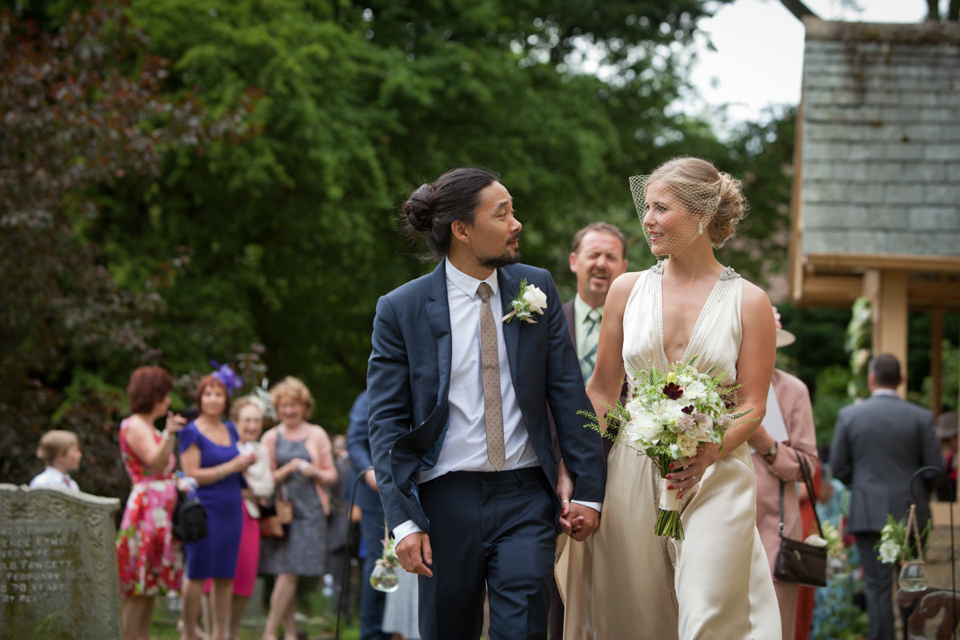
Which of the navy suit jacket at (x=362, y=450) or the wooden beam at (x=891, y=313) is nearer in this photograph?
the navy suit jacket at (x=362, y=450)

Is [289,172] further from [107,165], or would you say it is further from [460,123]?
[107,165]

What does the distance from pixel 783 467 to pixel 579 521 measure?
1.89m

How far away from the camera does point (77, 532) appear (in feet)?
22.3

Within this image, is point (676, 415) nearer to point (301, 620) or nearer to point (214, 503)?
point (214, 503)

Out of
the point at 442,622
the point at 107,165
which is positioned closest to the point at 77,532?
the point at 442,622

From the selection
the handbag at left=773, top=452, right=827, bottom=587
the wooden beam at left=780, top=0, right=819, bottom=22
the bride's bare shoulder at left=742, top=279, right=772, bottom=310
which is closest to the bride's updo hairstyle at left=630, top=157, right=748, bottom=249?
the bride's bare shoulder at left=742, top=279, right=772, bottom=310

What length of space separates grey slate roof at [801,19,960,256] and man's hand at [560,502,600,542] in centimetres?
715

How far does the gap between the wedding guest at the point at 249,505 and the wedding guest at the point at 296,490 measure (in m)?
0.18

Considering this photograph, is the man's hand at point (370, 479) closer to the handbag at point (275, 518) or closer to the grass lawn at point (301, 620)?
the handbag at point (275, 518)

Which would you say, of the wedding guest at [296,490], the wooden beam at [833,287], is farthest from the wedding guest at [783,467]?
the wooden beam at [833,287]

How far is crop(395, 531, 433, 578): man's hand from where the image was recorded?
393 centimetres

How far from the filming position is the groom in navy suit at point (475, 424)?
401cm

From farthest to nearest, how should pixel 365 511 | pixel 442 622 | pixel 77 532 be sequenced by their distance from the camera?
1. pixel 365 511
2. pixel 77 532
3. pixel 442 622

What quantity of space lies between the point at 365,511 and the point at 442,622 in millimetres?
3851
